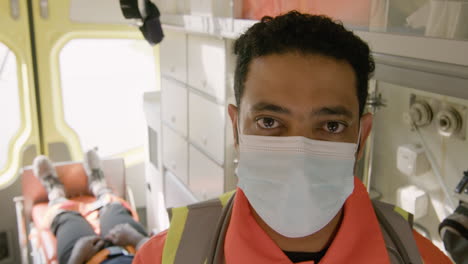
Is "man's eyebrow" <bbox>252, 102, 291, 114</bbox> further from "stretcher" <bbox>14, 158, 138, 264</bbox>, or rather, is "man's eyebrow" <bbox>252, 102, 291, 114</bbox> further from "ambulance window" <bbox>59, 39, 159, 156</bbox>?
"ambulance window" <bbox>59, 39, 159, 156</bbox>

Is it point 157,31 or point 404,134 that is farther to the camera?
point 157,31

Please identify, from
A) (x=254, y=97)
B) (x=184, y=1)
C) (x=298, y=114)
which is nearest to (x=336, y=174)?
(x=298, y=114)

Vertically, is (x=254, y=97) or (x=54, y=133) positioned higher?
(x=254, y=97)

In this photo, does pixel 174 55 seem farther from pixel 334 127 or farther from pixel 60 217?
pixel 334 127

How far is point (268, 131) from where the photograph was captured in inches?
42.0

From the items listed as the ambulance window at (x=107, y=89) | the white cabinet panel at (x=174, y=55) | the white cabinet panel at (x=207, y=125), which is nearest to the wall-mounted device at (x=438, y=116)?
the white cabinet panel at (x=207, y=125)

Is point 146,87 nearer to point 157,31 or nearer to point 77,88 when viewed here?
point 77,88

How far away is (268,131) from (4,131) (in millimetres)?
3622

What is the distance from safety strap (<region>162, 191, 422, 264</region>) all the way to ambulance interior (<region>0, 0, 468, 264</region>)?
0.33 meters

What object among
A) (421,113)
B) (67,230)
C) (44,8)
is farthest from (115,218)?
(421,113)

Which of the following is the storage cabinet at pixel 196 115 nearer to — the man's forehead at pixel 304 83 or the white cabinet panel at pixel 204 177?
the white cabinet panel at pixel 204 177

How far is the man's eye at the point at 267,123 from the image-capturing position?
3.48ft

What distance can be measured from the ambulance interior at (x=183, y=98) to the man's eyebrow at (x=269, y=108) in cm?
37

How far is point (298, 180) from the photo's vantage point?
101 centimetres
